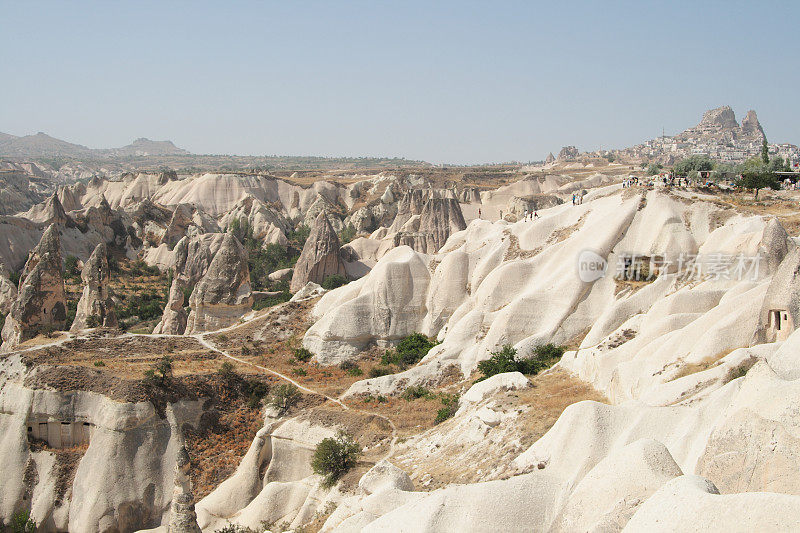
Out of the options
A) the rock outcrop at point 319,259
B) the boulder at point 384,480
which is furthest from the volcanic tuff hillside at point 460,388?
the rock outcrop at point 319,259

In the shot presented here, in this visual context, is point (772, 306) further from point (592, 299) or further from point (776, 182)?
point (776, 182)

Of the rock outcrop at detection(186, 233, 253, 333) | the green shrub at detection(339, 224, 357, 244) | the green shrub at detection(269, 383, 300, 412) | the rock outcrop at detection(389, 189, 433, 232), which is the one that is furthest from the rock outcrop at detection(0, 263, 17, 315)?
the rock outcrop at detection(389, 189, 433, 232)

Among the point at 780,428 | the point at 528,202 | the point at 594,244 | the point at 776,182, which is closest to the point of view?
the point at 780,428

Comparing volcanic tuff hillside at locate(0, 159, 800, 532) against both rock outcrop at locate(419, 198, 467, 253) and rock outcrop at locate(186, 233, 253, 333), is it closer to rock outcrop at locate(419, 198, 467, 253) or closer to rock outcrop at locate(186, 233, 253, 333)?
rock outcrop at locate(186, 233, 253, 333)

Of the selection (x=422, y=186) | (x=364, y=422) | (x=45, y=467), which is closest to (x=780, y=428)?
(x=364, y=422)

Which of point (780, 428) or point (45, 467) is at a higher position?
point (780, 428)
